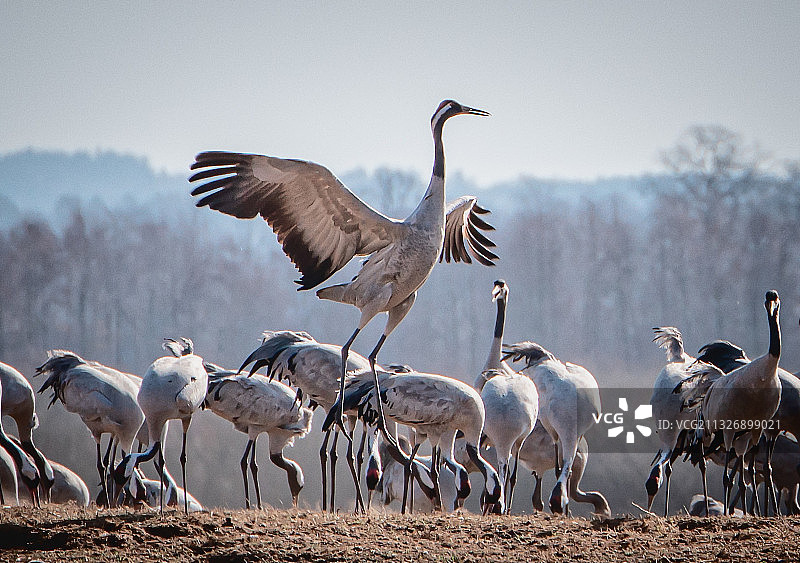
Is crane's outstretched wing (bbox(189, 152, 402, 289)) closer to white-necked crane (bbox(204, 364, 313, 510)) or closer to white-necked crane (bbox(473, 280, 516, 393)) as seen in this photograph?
white-necked crane (bbox(204, 364, 313, 510))

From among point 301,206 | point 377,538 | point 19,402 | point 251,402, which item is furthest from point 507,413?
point 19,402

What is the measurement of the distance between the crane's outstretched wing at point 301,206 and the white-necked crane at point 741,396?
2954 mm

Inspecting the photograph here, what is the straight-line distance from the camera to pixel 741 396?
681 centimetres

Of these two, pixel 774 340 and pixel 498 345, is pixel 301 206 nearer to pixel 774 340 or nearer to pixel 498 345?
pixel 498 345

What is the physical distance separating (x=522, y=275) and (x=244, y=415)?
26.3 metres

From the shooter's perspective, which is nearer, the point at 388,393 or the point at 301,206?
the point at 301,206

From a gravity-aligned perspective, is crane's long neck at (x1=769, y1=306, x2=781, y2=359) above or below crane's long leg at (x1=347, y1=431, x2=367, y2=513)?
above

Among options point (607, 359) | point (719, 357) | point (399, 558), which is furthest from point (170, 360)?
point (607, 359)

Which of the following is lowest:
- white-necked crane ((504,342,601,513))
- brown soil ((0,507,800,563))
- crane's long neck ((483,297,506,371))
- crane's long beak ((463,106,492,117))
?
brown soil ((0,507,800,563))

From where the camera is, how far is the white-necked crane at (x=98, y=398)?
7734 mm

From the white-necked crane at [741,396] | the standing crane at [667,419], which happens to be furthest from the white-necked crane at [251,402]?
the white-necked crane at [741,396]

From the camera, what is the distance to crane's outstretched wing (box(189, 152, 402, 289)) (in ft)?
18.6

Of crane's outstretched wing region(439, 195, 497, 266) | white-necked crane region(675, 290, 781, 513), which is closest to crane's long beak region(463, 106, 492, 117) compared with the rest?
crane's outstretched wing region(439, 195, 497, 266)

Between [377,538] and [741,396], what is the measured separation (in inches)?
138
